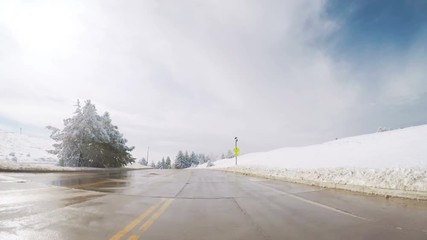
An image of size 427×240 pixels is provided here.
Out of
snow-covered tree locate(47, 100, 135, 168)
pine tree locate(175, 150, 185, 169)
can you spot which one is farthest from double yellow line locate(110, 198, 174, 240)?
pine tree locate(175, 150, 185, 169)

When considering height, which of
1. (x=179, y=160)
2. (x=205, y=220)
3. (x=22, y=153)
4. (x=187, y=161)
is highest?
(x=179, y=160)

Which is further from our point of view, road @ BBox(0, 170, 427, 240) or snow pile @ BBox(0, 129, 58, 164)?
snow pile @ BBox(0, 129, 58, 164)

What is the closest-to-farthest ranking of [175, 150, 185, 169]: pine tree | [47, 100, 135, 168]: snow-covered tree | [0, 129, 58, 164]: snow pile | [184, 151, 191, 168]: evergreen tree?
[47, 100, 135, 168]: snow-covered tree
[0, 129, 58, 164]: snow pile
[175, 150, 185, 169]: pine tree
[184, 151, 191, 168]: evergreen tree

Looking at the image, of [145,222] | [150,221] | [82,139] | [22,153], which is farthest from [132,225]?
[22,153]

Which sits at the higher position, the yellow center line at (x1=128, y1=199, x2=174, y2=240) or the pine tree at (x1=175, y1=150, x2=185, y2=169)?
the pine tree at (x1=175, y1=150, x2=185, y2=169)

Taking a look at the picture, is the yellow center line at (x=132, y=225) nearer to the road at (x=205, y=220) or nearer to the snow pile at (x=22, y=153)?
the road at (x=205, y=220)

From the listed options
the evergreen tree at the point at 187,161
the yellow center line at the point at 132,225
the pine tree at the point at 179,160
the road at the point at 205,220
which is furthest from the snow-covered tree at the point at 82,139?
the evergreen tree at the point at 187,161

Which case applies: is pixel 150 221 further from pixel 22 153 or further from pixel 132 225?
pixel 22 153

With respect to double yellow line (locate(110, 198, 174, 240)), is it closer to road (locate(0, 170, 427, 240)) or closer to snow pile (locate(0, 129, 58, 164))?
road (locate(0, 170, 427, 240))

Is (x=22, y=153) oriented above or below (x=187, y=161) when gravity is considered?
below

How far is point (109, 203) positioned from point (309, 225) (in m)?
5.34

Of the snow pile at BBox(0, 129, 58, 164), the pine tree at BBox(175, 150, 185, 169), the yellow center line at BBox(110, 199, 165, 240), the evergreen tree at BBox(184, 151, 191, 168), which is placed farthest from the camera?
the evergreen tree at BBox(184, 151, 191, 168)

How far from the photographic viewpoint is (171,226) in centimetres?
576

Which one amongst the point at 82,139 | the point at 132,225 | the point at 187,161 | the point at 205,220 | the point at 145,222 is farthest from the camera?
the point at 187,161
